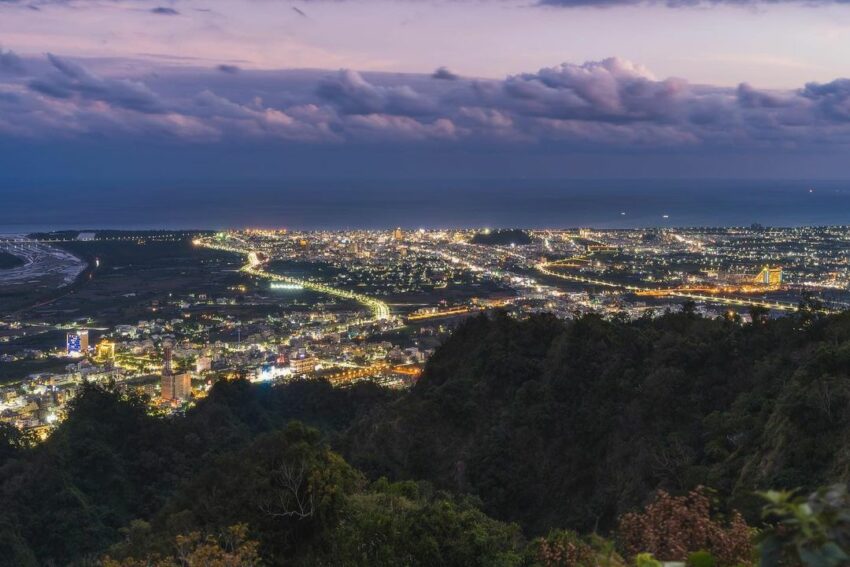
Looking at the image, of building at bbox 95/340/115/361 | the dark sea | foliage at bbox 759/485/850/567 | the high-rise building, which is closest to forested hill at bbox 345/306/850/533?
foliage at bbox 759/485/850/567

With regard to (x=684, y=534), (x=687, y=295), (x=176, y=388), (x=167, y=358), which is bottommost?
(x=176, y=388)

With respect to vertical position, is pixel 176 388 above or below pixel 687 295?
below

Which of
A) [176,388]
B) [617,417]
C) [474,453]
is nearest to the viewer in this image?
[617,417]

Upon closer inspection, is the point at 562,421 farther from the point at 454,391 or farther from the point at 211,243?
the point at 211,243

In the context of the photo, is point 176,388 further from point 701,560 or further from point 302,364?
point 701,560

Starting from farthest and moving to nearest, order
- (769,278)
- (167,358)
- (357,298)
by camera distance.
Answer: (357,298)
(769,278)
(167,358)

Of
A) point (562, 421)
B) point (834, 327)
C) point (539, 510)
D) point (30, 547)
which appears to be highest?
point (834, 327)

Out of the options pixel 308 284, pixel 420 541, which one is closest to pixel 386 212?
pixel 308 284

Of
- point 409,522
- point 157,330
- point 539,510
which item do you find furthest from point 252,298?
point 409,522
